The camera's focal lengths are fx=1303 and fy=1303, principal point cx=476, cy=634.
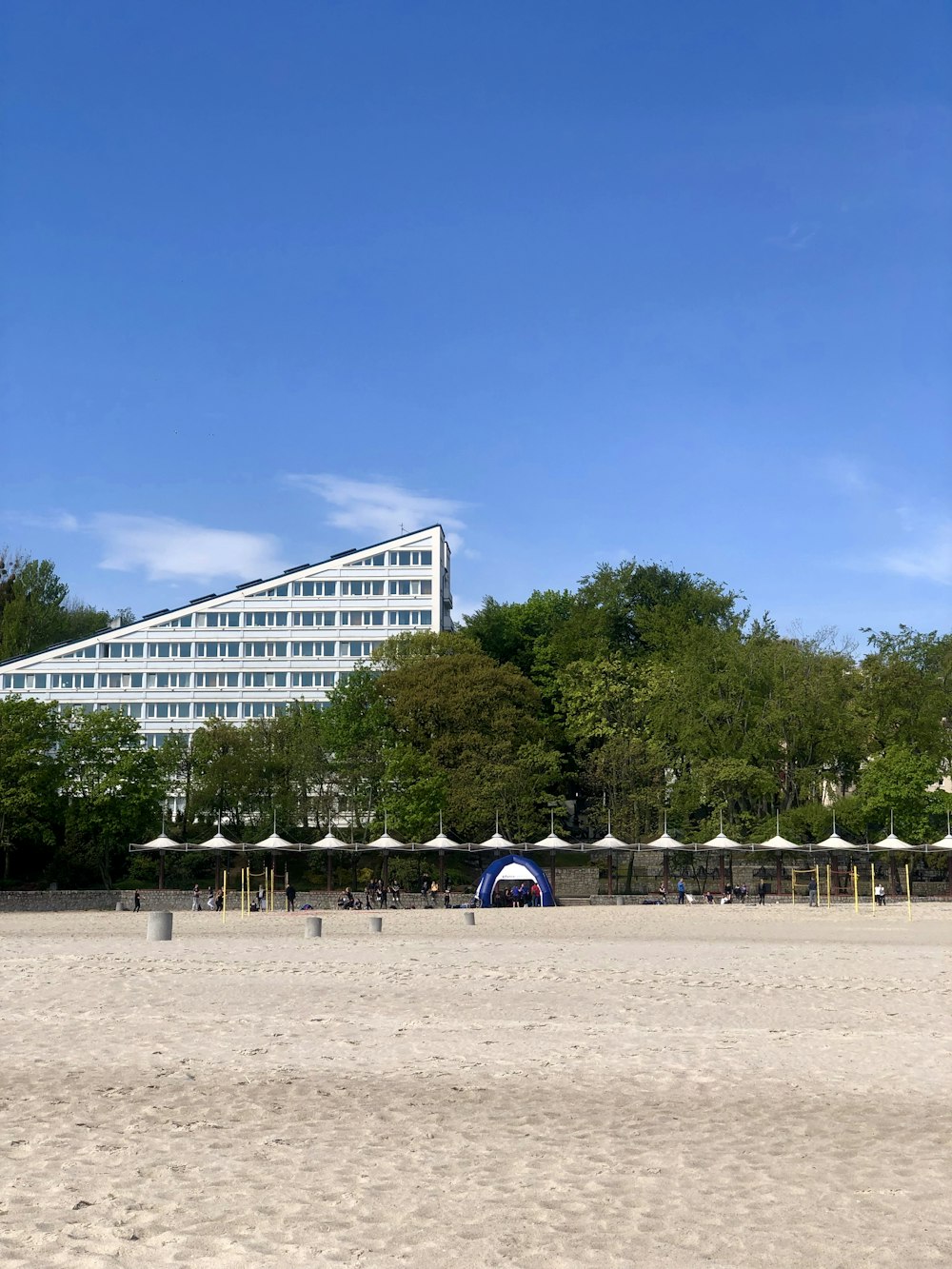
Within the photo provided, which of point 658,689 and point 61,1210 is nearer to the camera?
point 61,1210

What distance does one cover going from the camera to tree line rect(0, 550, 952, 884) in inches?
2992

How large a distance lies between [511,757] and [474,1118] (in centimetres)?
6907

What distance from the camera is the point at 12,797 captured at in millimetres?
70562

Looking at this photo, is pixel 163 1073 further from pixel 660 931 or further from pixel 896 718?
pixel 896 718

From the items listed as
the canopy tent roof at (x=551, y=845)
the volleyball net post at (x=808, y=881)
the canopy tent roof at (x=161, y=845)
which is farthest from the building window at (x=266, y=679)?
the volleyball net post at (x=808, y=881)

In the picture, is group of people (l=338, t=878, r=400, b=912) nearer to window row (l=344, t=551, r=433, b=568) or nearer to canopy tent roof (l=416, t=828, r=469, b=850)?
canopy tent roof (l=416, t=828, r=469, b=850)

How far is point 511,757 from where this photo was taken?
267 feet

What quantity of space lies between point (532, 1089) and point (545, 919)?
37917mm

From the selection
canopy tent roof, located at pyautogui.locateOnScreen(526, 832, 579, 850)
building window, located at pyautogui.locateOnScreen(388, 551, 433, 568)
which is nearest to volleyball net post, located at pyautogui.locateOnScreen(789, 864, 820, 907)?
canopy tent roof, located at pyautogui.locateOnScreen(526, 832, 579, 850)

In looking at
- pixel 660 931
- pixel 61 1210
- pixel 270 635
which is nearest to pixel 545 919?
pixel 660 931

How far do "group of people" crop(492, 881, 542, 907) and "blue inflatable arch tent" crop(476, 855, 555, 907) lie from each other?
299 millimetres

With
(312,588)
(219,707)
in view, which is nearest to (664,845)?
(312,588)

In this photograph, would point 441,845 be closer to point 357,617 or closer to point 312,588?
point 357,617

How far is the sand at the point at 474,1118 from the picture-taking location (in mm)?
8602
